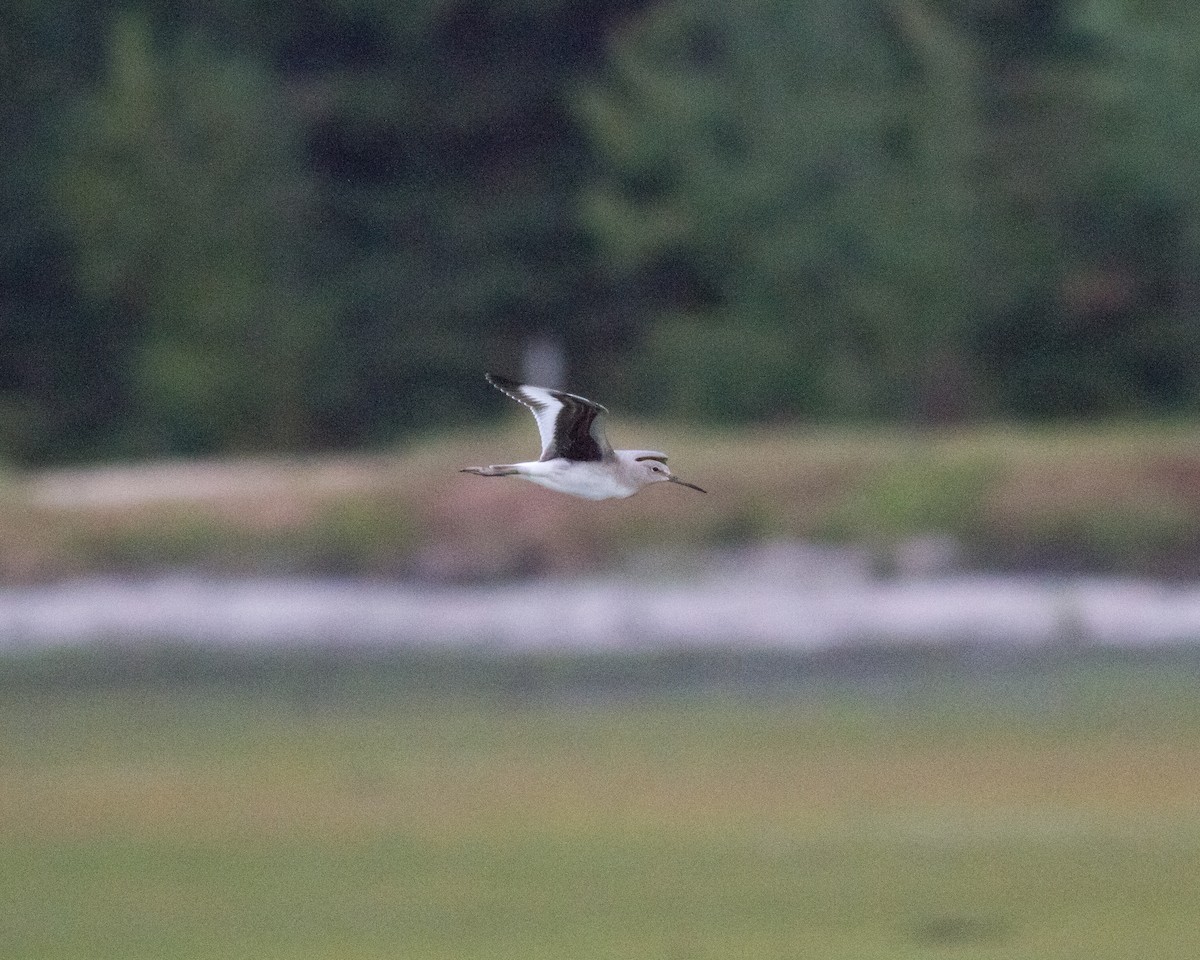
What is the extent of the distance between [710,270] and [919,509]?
704 centimetres

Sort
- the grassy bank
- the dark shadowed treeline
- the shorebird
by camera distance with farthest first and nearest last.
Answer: the dark shadowed treeline, the grassy bank, the shorebird

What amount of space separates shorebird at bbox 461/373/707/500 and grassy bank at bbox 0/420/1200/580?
1233 centimetres

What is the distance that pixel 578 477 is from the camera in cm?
579

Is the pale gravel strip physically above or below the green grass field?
above

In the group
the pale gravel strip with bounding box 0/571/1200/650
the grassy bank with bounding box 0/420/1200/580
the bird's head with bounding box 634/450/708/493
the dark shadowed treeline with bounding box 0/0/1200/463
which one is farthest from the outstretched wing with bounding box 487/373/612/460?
the dark shadowed treeline with bounding box 0/0/1200/463

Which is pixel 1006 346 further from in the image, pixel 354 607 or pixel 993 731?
pixel 993 731

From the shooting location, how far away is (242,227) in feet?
83.4

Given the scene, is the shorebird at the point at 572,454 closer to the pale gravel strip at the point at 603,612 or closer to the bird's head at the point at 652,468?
the bird's head at the point at 652,468

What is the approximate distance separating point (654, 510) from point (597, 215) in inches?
248

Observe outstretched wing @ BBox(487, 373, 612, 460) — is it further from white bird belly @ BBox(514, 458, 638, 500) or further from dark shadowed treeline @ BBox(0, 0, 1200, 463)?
dark shadowed treeline @ BBox(0, 0, 1200, 463)

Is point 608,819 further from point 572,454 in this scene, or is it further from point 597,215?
Answer: point 597,215

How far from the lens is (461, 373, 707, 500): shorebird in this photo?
568 centimetres

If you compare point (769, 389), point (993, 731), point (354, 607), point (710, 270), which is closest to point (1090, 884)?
point (993, 731)

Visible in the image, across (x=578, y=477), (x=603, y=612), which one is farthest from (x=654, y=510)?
(x=578, y=477)
